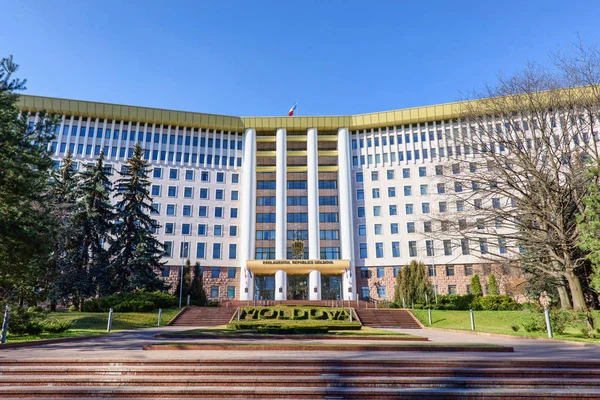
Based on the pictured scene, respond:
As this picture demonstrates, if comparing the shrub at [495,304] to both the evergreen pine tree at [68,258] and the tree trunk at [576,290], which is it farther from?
the evergreen pine tree at [68,258]

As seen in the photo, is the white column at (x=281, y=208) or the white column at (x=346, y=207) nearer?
the white column at (x=346, y=207)

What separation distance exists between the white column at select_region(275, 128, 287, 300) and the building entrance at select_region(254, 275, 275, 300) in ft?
4.44

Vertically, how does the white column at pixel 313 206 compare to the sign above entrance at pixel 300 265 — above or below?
above

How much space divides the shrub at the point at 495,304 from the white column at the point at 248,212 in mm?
23307

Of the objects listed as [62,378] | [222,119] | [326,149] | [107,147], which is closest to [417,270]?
[326,149]

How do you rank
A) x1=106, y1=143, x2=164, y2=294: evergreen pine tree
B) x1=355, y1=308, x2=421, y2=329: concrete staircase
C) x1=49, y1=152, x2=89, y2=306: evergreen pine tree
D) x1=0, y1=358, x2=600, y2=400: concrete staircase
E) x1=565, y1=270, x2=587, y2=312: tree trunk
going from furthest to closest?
x1=106, y1=143, x2=164, y2=294: evergreen pine tree
x1=49, y1=152, x2=89, y2=306: evergreen pine tree
x1=355, y1=308, x2=421, y2=329: concrete staircase
x1=565, y1=270, x2=587, y2=312: tree trunk
x1=0, y1=358, x2=600, y2=400: concrete staircase

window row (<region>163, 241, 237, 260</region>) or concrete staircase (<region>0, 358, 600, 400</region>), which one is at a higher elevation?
window row (<region>163, 241, 237, 260</region>)

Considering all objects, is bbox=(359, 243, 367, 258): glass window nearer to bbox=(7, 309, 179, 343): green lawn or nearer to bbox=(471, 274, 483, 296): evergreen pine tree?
bbox=(471, 274, 483, 296): evergreen pine tree

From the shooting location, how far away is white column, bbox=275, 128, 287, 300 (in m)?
43.7

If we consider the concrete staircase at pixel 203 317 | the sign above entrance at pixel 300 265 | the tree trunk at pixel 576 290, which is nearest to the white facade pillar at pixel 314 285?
the sign above entrance at pixel 300 265

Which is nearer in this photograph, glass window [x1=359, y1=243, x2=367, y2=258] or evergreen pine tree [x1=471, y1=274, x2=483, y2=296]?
evergreen pine tree [x1=471, y1=274, x2=483, y2=296]

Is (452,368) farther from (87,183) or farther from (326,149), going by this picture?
(326,149)

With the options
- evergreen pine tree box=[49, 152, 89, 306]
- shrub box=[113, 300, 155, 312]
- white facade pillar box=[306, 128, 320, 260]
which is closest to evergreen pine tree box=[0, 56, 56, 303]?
shrub box=[113, 300, 155, 312]

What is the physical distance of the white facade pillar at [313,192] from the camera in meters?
44.7
